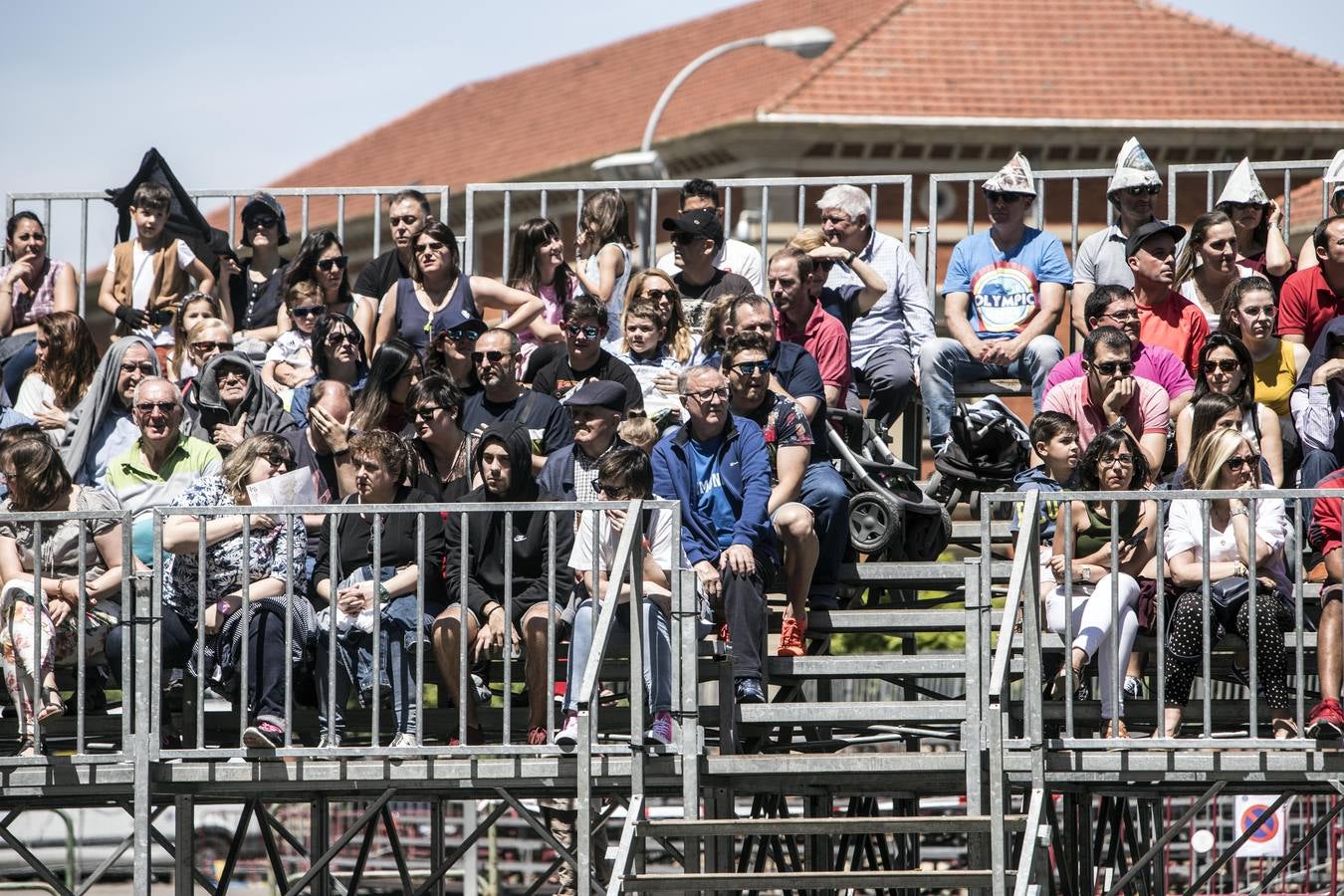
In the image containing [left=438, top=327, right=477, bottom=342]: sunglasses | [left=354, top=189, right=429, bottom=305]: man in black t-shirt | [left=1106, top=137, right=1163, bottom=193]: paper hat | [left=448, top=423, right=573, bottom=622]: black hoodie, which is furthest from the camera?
[left=354, top=189, right=429, bottom=305]: man in black t-shirt

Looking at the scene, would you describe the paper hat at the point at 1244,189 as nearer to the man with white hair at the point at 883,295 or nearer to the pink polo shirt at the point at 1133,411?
the man with white hair at the point at 883,295

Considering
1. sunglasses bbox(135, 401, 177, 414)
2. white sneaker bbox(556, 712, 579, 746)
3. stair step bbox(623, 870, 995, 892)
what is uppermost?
sunglasses bbox(135, 401, 177, 414)

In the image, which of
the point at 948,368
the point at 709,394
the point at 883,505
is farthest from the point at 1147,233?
the point at 709,394

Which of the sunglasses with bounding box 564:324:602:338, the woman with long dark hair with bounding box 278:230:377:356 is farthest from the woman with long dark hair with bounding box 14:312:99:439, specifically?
the sunglasses with bounding box 564:324:602:338

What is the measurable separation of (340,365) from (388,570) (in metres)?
1.97

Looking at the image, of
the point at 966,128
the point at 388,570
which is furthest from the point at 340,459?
the point at 966,128

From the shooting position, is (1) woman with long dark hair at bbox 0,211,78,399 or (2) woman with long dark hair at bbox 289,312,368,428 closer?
(2) woman with long dark hair at bbox 289,312,368,428

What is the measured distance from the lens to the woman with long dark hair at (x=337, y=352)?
12.0 m

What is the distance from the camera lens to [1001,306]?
1276cm

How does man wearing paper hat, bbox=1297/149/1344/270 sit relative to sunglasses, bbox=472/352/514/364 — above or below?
above

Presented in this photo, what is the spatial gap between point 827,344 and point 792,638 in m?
2.20

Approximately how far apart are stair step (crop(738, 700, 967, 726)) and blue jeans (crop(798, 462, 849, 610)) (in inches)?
26.9

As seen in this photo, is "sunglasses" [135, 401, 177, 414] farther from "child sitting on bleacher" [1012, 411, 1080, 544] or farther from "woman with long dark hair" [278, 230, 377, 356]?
"child sitting on bleacher" [1012, 411, 1080, 544]

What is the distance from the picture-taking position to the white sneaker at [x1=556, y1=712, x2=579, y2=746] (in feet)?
Answer: 31.2
